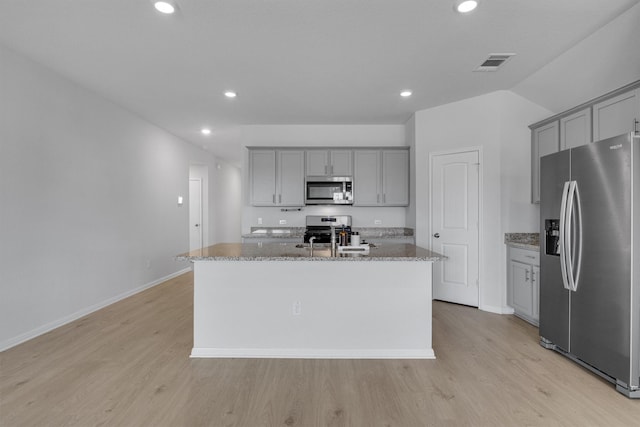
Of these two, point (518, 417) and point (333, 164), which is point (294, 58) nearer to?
point (333, 164)

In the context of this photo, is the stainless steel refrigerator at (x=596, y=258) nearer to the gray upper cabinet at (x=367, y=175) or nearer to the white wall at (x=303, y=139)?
the gray upper cabinet at (x=367, y=175)

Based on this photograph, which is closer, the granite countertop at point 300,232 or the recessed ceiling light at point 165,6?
the recessed ceiling light at point 165,6

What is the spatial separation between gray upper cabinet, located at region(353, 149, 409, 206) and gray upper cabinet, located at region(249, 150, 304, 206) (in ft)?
2.94

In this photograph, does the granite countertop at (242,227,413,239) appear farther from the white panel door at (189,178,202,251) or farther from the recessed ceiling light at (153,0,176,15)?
the recessed ceiling light at (153,0,176,15)

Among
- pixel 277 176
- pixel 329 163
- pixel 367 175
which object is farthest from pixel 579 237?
pixel 277 176

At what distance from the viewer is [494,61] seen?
3217 millimetres

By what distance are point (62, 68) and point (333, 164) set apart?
344cm

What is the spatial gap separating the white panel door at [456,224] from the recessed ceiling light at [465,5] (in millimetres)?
2181

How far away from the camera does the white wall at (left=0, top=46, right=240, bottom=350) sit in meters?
2.99

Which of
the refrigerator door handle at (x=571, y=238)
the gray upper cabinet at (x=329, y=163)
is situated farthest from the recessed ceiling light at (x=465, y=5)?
the gray upper cabinet at (x=329, y=163)

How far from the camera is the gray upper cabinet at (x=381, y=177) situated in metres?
5.12

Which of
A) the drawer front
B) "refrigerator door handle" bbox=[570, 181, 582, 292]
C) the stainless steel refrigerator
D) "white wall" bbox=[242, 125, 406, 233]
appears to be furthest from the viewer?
"white wall" bbox=[242, 125, 406, 233]

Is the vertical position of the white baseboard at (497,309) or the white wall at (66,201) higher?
the white wall at (66,201)

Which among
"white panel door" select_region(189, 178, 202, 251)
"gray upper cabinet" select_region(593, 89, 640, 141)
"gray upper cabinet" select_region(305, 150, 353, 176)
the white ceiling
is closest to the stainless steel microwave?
"gray upper cabinet" select_region(305, 150, 353, 176)
